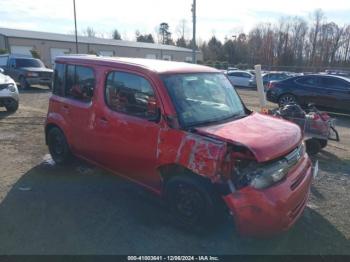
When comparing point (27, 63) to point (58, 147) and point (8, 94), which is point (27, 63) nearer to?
point (8, 94)

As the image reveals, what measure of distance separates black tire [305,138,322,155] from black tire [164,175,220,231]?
398cm

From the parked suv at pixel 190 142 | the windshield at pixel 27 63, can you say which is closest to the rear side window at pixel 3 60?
the windshield at pixel 27 63

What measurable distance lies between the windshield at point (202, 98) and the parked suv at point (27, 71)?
1487 centimetres

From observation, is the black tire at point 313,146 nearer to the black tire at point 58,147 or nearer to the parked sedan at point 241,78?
the black tire at point 58,147

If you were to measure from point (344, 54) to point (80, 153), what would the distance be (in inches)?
2748

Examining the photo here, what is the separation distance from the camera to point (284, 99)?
12.7m

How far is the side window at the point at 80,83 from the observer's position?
4.49 m

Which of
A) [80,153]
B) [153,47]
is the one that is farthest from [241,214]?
[153,47]

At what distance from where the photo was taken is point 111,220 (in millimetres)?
3779

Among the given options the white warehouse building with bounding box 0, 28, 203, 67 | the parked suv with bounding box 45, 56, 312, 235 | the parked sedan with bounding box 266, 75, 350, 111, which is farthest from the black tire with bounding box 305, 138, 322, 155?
the white warehouse building with bounding box 0, 28, 203, 67

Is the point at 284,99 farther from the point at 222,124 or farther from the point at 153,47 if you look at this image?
the point at 153,47

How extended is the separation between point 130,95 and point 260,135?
5.53ft

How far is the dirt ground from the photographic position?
3.29 meters

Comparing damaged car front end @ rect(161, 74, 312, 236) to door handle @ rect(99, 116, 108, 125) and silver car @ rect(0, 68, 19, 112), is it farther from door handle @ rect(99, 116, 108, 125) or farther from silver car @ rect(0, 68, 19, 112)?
silver car @ rect(0, 68, 19, 112)
